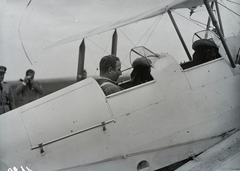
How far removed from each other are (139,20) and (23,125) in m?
2.87

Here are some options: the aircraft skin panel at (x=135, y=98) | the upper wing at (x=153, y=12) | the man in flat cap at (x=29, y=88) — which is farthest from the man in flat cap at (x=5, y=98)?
the aircraft skin panel at (x=135, y=98)

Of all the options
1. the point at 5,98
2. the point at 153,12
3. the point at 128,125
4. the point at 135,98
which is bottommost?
the point at 128,125

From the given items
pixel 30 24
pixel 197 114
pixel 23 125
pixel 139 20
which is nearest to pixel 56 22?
pixel 30 24

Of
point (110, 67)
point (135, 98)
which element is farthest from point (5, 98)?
point (135, 98)

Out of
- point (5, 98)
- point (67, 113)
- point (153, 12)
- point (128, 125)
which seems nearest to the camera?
point (67, 113)

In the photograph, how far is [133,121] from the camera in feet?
8.85

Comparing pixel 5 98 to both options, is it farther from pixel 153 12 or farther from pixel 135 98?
pixel 153 12

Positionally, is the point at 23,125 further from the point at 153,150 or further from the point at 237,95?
the point at 237,95

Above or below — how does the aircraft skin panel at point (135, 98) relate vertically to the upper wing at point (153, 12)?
below

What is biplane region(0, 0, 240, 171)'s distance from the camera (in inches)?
97.7

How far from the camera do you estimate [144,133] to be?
2748mm

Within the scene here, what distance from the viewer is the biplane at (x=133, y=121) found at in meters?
2.48

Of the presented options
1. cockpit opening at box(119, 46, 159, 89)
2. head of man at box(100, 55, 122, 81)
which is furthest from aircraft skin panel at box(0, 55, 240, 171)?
head of man at box(100, 55, 122, 81)

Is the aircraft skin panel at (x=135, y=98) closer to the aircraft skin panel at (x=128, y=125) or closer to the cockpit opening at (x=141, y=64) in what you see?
the aircraft skin panel at (x=128, y=125)
